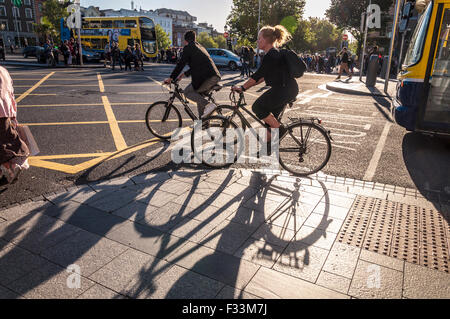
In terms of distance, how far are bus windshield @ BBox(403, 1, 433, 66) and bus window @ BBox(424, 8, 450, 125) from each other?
0.28 metres

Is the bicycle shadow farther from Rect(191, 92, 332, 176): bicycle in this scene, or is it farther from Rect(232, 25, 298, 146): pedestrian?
Rect(232, 25, 298, 146): pedestrian

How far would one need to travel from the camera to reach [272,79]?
4.46m

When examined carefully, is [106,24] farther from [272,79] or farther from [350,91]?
[272,79]

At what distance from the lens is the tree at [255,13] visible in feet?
174

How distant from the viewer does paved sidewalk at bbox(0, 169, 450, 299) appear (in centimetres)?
250

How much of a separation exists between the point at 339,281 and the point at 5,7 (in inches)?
3549

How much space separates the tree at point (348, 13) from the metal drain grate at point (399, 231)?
154ft

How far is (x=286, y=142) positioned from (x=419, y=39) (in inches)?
154

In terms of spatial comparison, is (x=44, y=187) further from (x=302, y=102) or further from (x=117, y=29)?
(x=117, y=29)

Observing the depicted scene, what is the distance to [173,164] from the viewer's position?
203 inches

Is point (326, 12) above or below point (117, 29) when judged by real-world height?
above

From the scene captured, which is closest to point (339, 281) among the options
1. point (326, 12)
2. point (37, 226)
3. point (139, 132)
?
point (37, 226)

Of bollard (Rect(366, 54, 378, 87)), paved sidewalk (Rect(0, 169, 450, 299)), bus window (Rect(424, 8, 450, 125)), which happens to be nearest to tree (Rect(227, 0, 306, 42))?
bollard (Rect(366, 54, 378, 87))
